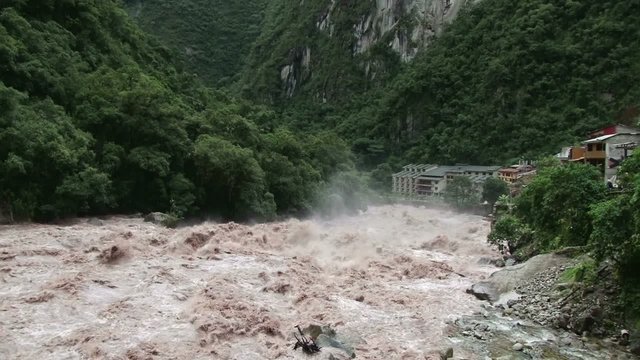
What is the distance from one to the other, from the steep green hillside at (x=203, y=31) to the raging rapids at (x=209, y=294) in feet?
376

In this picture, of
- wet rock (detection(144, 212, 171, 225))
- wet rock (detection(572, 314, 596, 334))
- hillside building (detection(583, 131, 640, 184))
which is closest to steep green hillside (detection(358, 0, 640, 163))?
hillside building (detection(583, 131, 640, 184))

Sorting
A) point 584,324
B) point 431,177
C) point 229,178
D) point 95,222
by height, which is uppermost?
point 229,178

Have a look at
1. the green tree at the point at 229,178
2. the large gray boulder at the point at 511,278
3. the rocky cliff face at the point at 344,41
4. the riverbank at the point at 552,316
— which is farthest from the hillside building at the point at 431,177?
the rocky cliff face at the point at 344,41

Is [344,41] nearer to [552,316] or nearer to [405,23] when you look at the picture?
[405,23]

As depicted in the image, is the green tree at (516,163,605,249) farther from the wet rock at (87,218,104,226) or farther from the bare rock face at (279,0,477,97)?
the bare rock face at (279,0,477,97)

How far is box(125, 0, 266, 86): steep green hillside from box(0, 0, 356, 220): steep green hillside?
91.2m

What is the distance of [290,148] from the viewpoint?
51188 mm

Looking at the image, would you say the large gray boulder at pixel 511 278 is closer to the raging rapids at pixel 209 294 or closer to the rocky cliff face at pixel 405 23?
the raging rapids at pixel 209 294

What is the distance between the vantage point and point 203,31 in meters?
150

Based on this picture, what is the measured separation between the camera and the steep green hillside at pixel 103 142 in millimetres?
28672

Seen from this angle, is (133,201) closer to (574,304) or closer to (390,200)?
(574,304)

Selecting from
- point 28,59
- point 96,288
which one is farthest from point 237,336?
point 28,59

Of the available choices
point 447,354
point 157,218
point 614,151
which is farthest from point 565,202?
point 157,218

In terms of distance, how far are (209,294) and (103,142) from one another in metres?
21.2
